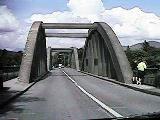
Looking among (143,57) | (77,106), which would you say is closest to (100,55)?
(143,57)

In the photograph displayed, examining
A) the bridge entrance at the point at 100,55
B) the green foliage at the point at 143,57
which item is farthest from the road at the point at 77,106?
the green foliage at the point at 143,57

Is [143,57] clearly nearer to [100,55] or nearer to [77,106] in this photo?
[100,55]

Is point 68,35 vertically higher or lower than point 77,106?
higher

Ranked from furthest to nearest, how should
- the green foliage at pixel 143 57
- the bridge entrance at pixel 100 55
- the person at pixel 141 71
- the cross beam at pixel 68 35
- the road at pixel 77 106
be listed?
the cross beam at pixel 68 35 → the green foliage at pixel 143 57 → the bridge entrance at pixel 100 55 → the person at pixel 141 71 → the road at pixel 77 106

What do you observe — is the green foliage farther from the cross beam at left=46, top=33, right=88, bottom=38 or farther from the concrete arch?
the cross beam at left=46, top=33, right=88, bottom=38

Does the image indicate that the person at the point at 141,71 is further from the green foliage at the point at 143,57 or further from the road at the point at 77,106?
the green foliage at the point at 143,57

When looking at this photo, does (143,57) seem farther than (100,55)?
Yes

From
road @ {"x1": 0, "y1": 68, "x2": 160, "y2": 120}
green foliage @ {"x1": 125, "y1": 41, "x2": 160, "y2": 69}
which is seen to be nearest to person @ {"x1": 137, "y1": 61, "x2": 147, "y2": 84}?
road @ {"x1": 0, "y1": 68, "x2": 160, "y2": 120}

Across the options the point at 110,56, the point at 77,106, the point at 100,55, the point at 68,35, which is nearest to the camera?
the point at 77,106

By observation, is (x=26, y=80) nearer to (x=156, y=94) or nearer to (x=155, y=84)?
(x=155, y=84)

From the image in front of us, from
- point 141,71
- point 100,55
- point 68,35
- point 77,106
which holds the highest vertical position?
point 68,35

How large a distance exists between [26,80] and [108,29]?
40.2 feet

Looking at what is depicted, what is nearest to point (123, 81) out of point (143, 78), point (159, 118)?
point (143, 78)

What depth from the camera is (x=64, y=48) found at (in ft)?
415
